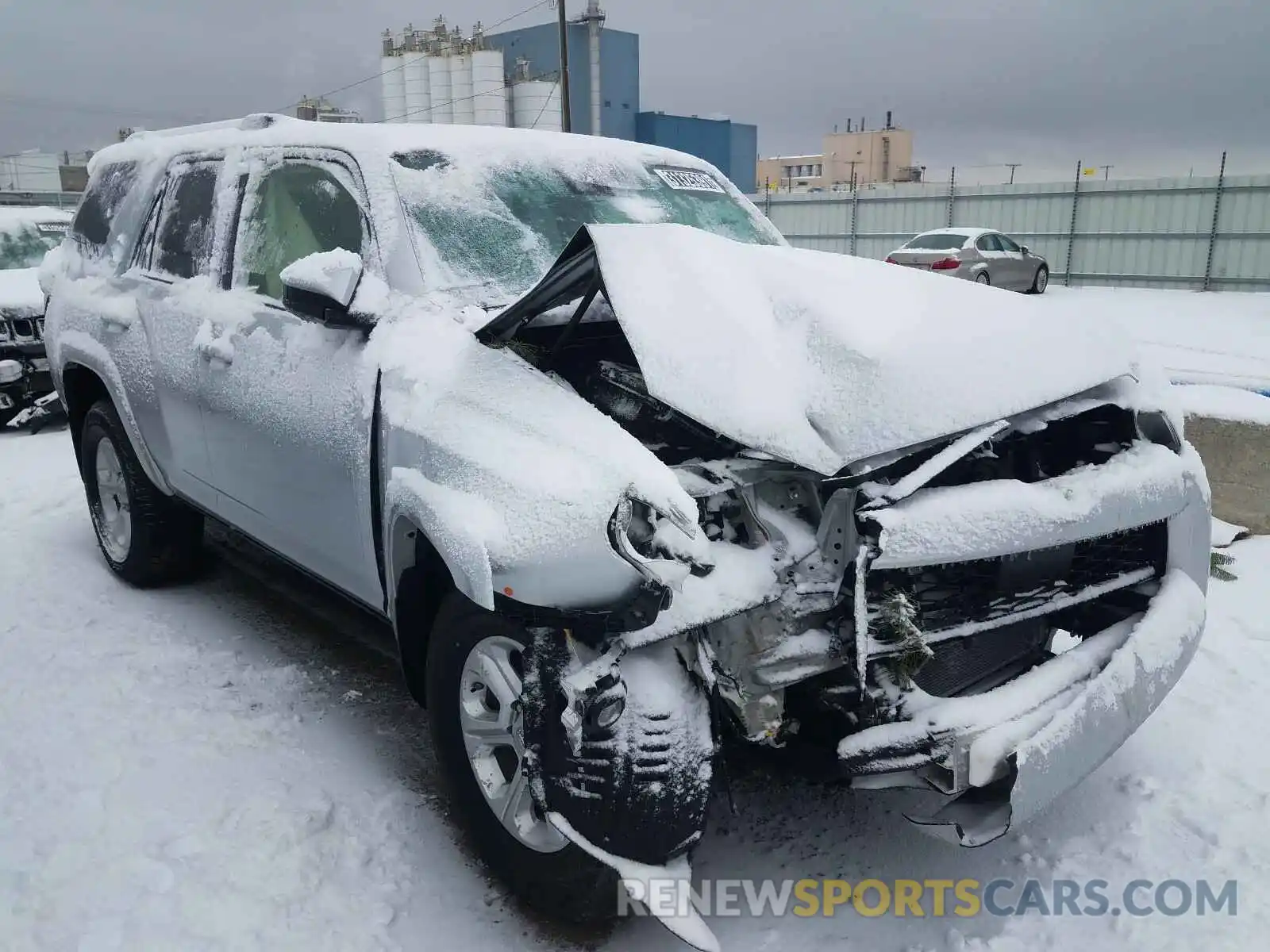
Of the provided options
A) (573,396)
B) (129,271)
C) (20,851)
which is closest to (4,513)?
(129,271)

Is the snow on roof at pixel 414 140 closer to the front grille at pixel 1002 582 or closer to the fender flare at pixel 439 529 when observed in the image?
the fender flare at pixel 439 529

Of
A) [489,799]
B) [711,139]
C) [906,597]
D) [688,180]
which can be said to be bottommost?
[489,799]

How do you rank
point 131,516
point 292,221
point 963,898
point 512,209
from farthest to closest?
point 131,516
point 292,221
point 512,209
point 963,898

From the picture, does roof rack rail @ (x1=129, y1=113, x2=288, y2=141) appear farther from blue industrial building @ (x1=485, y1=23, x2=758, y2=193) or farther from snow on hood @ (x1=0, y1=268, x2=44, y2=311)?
blue industrial building @ (x1=485, y1=23, x2=758, y2=193)

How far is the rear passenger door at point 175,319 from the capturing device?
12.7 ft

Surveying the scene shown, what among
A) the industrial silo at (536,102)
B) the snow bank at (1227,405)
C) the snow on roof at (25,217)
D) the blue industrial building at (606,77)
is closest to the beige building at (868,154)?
the blue industrial building at (606,77)

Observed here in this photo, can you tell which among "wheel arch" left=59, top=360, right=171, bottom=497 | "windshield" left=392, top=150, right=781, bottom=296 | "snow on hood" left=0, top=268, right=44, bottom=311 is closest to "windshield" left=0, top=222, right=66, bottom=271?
"snow on hood" left=0, top=268, right=44, bottom=311

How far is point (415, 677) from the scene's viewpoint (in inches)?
114

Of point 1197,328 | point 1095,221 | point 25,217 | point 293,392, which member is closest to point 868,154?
point 1095,221

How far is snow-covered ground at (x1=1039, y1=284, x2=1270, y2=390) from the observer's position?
7547 mm

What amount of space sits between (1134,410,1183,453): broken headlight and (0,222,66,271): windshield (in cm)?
1077

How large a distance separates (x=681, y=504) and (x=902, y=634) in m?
0.61

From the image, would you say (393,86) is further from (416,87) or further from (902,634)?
(902,634)

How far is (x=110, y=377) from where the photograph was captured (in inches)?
177
